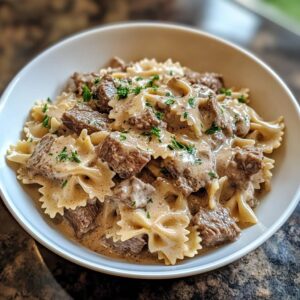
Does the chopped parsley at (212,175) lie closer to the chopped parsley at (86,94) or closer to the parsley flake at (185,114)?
the parsley flake at (185,114)

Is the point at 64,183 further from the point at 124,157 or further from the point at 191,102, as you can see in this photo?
the point at 191,102

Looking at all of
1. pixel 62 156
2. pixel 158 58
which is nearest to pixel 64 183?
pixel 62 156

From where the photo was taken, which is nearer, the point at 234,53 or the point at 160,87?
the point at 160,87

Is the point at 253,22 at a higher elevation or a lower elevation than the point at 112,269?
higher

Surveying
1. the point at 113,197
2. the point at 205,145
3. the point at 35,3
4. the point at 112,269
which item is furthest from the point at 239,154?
the point at 35,3

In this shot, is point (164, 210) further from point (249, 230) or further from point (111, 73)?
point (111, 73)

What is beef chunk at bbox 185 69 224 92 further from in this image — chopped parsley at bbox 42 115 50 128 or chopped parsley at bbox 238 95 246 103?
chopped parsley at bbox 42 115 50 128
